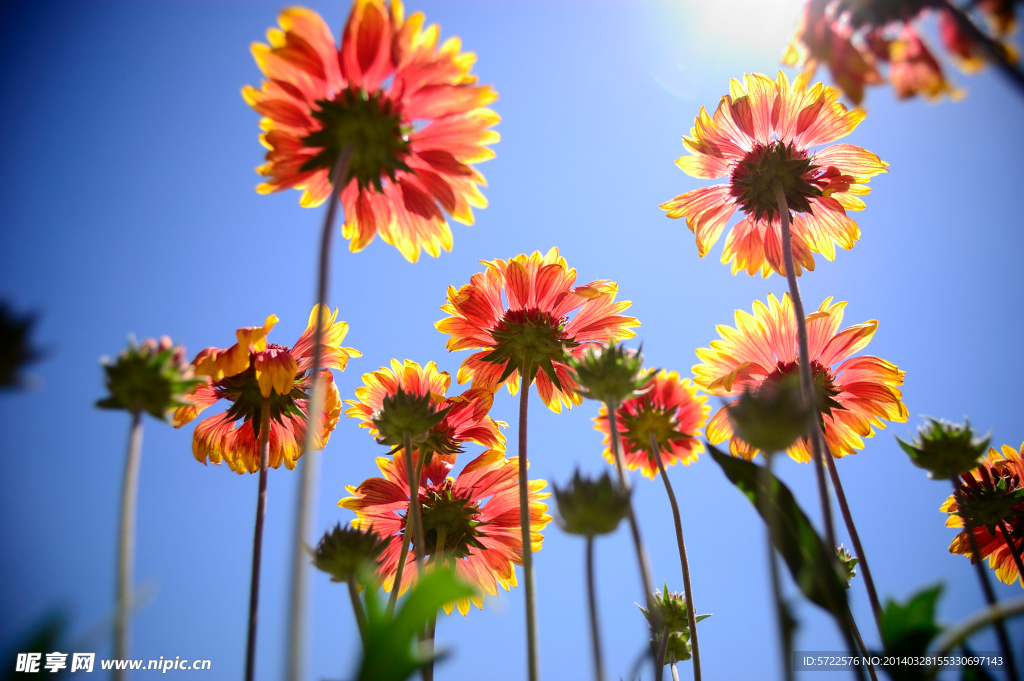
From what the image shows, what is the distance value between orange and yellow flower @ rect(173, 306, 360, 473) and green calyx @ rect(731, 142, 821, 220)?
5.46ft

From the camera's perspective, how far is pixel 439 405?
6.81ft

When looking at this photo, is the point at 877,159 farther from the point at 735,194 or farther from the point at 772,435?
the point at 772,435

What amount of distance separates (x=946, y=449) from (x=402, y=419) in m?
1.55

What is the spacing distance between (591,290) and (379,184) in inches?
35.5

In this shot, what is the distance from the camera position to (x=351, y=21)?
1501 mm

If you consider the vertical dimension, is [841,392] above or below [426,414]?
above

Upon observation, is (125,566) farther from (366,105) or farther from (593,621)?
(366,105)

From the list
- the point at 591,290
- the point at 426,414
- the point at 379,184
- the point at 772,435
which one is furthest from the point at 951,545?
the point at 379,184

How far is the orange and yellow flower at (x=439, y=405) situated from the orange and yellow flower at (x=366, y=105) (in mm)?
629

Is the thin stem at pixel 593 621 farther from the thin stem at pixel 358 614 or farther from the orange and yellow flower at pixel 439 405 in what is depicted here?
the orange and yellow flower at pixel 439 405

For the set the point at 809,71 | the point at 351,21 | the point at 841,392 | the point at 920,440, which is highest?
the point at 351,21

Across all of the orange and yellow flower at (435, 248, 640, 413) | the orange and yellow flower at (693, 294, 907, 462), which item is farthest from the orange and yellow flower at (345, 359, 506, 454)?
the orange and yellow flower at (693, 294, 907, 462)

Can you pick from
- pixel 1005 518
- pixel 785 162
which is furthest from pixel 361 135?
pixel 1005 518

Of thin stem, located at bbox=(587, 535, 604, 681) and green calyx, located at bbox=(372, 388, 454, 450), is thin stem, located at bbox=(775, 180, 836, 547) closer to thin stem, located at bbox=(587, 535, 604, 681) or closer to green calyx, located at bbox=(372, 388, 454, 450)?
thin stem, located at bbox=(587, 535, 604, 681)
